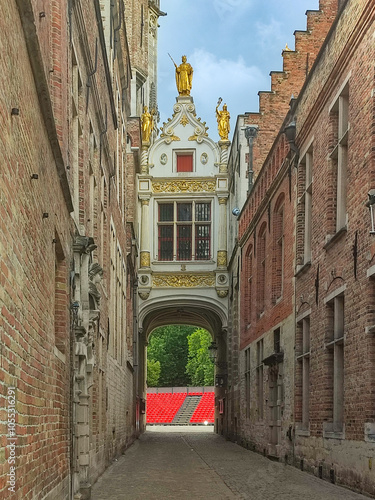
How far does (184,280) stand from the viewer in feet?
122

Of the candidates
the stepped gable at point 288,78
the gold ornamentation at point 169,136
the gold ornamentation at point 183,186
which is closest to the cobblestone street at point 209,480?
the stepped gable at point 288,78

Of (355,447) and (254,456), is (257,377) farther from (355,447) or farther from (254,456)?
(355,447)

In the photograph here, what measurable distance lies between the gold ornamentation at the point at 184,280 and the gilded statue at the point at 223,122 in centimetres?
600

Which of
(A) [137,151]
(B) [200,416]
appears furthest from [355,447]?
(B) [200,416]

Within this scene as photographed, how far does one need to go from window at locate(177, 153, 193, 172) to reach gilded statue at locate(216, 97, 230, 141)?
5.18 feet

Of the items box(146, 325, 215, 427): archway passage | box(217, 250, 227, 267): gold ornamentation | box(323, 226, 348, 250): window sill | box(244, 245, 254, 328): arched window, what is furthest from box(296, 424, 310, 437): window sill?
box(146, 325, 215, 427): archway passage

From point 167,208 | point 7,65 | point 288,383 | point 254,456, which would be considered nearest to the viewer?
point 7,65

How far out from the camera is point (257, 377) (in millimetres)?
26234

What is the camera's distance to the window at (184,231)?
124 ft

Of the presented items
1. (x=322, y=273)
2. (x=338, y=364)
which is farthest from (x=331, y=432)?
(x=322, y=273)

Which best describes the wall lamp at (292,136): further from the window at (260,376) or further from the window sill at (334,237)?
the window at (260,376)

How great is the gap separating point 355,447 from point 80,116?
588cm

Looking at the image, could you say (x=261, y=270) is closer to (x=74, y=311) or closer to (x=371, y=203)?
(x=371, y=203)

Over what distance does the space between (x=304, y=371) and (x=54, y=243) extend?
30.7 feet
